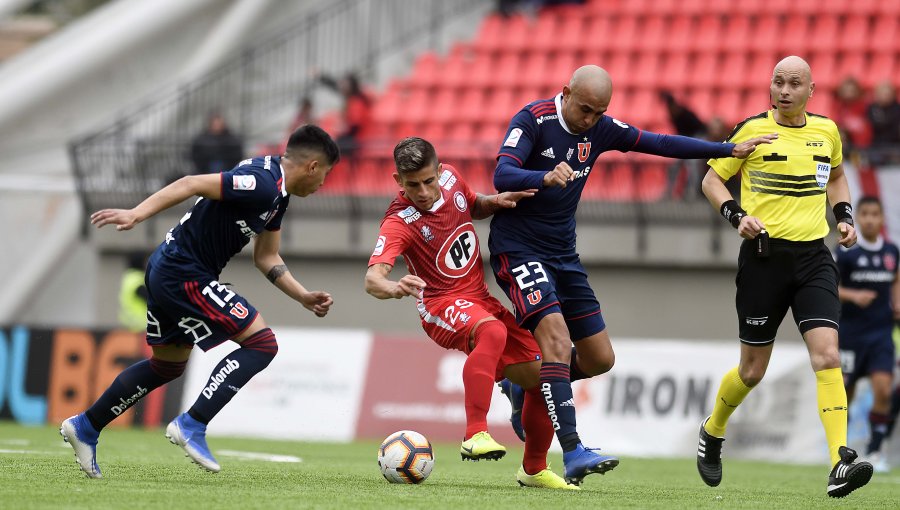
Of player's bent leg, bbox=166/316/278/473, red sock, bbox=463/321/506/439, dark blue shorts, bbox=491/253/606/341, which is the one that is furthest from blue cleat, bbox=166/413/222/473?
dark blue shorts, bbox=491/253/606/341

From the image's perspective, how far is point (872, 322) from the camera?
11734 mm

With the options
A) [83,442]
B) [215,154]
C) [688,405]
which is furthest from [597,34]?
[83,442]

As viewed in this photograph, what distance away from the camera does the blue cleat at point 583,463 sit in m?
6.84

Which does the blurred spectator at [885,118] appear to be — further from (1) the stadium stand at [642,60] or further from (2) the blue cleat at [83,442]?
(2) the blue cleat at [83,442]

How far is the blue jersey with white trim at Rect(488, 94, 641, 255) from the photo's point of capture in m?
7.63

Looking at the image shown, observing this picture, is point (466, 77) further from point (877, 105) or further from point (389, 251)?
point (389, 251)

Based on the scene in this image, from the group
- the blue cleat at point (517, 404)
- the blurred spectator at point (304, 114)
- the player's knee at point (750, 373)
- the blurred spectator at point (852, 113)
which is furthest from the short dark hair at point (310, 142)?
the blurred spectator at point (304, 114)

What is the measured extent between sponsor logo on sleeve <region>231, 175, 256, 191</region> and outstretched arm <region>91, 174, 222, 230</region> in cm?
8

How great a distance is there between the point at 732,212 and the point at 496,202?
4.29ft

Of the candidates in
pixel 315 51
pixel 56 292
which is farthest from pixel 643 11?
pixel 56 292

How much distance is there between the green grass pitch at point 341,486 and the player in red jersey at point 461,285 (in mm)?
378

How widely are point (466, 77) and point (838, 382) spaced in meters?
12.2

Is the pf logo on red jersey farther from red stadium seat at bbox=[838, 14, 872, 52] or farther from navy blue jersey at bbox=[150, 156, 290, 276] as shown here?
red stadium seat at bbox=[838, 14, 872, 52]

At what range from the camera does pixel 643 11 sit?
63.3ft
